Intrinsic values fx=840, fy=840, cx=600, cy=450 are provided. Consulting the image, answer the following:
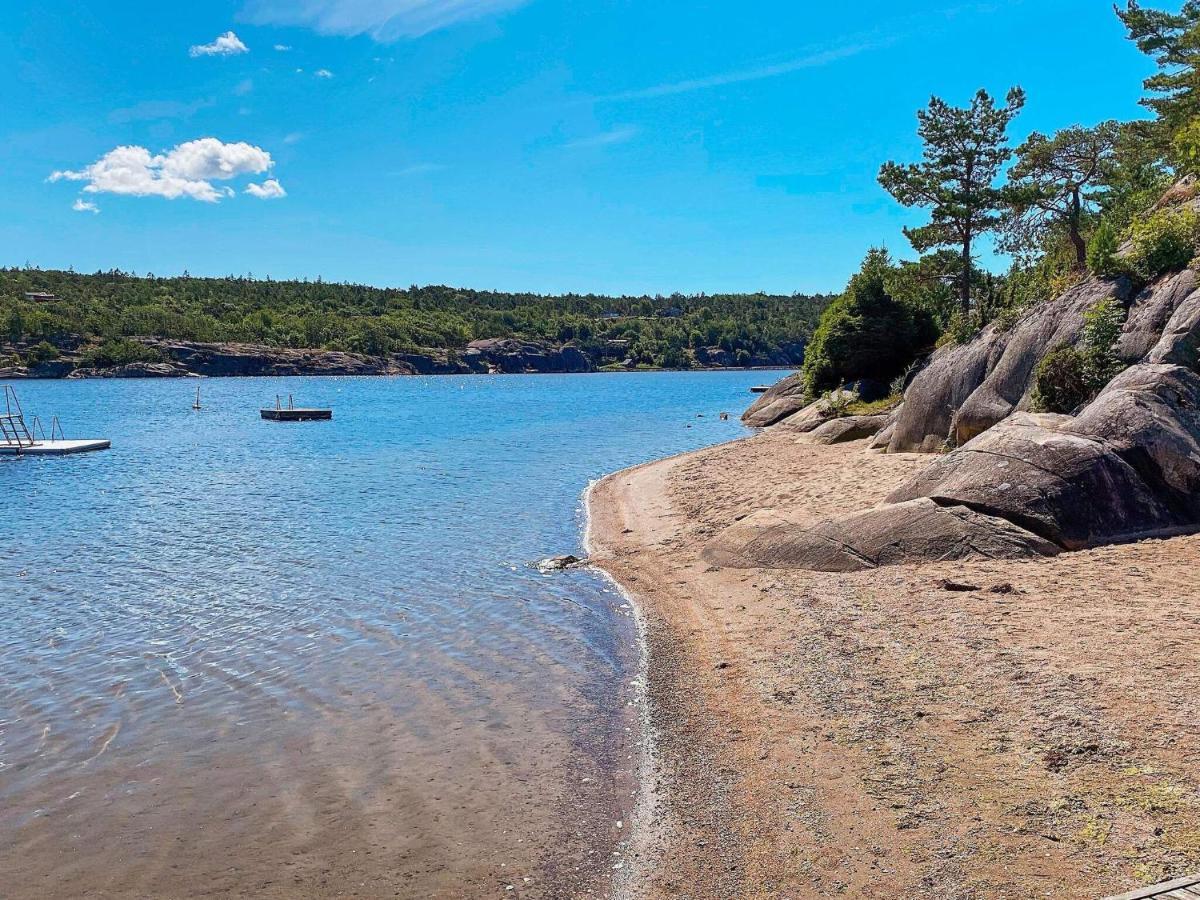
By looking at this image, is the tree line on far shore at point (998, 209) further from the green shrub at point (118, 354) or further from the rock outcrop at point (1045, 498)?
the green shrub at point (118, 354)

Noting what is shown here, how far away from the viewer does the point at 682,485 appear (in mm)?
28406

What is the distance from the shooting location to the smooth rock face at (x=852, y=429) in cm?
3484

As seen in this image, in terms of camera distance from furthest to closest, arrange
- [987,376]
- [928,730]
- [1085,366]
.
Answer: [987,376]
[1085,366]
[928,730]

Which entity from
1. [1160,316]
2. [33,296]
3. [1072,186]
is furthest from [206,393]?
[1160,316]

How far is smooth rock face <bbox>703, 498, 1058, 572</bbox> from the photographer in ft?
49.1

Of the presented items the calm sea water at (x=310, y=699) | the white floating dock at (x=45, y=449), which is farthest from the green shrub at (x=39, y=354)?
the calm sea water at (x=310, y=699)

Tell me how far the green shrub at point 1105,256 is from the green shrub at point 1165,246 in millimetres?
364

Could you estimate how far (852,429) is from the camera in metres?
35.1

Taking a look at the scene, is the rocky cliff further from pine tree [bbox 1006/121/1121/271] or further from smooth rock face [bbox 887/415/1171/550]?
pine tree [bbox 1006/121/1121/271]

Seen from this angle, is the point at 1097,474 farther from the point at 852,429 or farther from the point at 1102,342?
the point at 852,429

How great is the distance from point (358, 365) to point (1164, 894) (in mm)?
192963

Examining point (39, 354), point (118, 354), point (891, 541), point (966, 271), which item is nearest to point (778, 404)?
point (966, 271)

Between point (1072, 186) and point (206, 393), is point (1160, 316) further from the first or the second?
point (206, 393)

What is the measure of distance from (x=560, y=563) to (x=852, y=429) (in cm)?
1990
